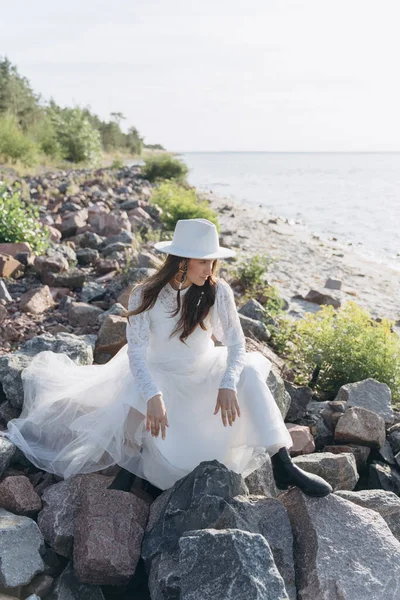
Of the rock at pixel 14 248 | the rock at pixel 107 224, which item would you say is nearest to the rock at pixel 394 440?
the rock at pixel 14 248

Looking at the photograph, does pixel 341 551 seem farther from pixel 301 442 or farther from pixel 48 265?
pixel 48 265

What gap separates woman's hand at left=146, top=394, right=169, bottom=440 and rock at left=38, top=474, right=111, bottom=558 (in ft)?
1.30

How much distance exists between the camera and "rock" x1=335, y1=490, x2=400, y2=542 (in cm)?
302

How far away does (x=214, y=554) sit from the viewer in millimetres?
2270

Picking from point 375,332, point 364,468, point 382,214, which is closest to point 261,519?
point 364,468

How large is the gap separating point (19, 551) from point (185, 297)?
159 centimetres

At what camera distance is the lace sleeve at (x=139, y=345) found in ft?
10.3

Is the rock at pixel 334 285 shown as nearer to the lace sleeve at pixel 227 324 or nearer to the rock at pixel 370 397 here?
the rock at pixel 370 397

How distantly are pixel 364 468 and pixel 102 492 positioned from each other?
1.84 meters

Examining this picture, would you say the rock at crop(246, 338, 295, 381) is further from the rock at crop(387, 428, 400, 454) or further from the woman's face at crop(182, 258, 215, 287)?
the woman's face at crop(182, 258, 215, 287)

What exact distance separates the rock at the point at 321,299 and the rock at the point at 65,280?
361cm

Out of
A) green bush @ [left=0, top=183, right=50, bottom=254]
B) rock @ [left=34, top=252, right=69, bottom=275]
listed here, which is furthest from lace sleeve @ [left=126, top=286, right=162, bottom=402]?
green bush @ [left=0, top=183, right=50, bottom=254]

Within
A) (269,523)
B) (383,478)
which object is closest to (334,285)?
(383,478)

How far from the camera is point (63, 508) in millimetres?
2953
